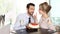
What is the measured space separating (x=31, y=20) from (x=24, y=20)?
0.08 meters

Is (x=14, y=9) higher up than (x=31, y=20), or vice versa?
(x=14, y=9)

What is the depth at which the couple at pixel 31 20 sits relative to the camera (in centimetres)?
136

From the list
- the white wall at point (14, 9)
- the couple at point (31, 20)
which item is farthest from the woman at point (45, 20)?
the white wall at point (14, 9)

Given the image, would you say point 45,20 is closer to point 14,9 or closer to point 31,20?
point 31,20

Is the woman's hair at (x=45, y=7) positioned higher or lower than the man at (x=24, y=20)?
higher

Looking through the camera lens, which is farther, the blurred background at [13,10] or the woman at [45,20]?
the woman at [45,20]

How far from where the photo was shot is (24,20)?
1377 mm

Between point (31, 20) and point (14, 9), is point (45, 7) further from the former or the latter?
point (14, 9)

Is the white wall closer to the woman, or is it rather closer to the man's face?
the man's face

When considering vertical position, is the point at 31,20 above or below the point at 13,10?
below

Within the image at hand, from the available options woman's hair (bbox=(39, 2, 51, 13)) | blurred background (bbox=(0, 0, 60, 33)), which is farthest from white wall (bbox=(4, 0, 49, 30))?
woman's hair (bbox=(39, 2, 51, 13))

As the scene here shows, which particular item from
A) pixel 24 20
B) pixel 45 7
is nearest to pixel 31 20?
pixel 24 20

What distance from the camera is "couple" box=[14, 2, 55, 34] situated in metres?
1.36

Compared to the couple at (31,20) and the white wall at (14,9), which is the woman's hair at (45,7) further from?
the white wall at (14,9)
